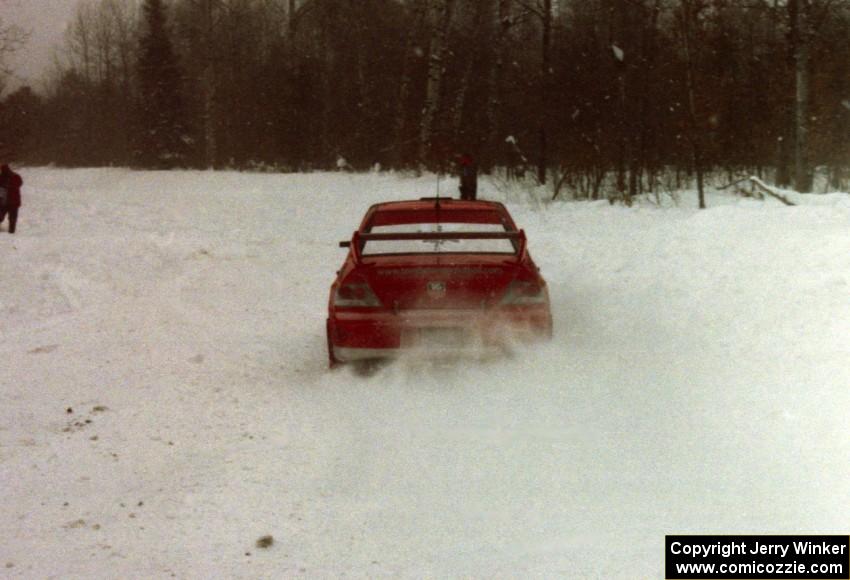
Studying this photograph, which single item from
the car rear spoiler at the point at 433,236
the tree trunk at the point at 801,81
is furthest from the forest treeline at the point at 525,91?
the car rear spoiler at the point at 433,236

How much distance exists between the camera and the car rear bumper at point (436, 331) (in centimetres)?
668

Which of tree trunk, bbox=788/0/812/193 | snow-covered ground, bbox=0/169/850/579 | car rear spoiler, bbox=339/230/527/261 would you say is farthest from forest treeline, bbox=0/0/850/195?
car rear spoiler, bbox=339/230/527/261

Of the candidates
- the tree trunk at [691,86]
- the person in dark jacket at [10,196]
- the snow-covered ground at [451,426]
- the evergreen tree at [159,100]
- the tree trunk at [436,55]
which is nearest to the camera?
the snow-covered ground at [451,426]

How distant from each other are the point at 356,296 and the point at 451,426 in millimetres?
1540

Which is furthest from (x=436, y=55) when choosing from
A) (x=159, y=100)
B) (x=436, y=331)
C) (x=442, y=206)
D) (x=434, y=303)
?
(x=159, y=100)

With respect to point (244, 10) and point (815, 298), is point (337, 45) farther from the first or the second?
point (815, 298)

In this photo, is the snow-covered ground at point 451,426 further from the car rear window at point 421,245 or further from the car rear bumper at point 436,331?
the car rear window at point 421,245

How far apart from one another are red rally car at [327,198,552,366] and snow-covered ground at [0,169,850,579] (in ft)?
0.97

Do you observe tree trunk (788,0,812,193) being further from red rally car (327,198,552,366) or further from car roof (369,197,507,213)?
red rally car (327,198,552,366)

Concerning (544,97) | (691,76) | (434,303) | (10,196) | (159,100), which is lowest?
(434,303)

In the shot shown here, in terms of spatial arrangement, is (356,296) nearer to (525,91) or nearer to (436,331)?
(436,331)

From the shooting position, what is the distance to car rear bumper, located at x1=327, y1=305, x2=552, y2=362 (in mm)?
6676

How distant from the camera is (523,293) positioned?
272 inches

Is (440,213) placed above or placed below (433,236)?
above
